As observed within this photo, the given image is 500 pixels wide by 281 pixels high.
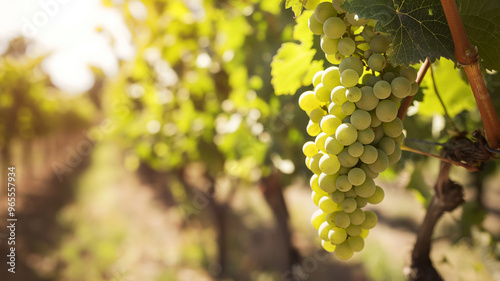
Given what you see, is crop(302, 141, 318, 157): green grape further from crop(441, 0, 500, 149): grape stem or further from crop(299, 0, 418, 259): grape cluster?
crop(441, 0, 500, 149): grape stem

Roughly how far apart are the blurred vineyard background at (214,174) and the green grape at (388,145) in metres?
0.45

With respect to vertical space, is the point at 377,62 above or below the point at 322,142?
above

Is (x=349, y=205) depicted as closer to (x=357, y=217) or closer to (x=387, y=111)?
(x=357, y=217)

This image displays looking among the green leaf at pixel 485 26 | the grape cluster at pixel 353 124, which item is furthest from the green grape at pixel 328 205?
the green leaf at pixel 485 26

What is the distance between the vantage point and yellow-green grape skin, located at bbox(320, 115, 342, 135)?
2.50 ft

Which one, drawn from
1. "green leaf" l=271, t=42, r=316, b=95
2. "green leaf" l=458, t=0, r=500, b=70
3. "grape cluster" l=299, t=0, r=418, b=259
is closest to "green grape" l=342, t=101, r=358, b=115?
"grape cluster" l=299, t=0, r=418, b=259

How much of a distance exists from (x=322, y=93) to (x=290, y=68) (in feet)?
1.49

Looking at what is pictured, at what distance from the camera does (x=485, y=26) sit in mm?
845

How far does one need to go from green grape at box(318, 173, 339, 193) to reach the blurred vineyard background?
0.47 meters

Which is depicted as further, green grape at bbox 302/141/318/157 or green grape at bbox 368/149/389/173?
green grape at bbox 302/141/318/157

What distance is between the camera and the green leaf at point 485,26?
828 millimetres

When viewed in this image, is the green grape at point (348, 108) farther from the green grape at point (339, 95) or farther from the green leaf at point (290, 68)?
the green leaf at point (290, 68)

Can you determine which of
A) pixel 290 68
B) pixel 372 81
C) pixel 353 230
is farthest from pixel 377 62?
pixel 290 68

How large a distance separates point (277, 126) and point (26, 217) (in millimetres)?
7014
